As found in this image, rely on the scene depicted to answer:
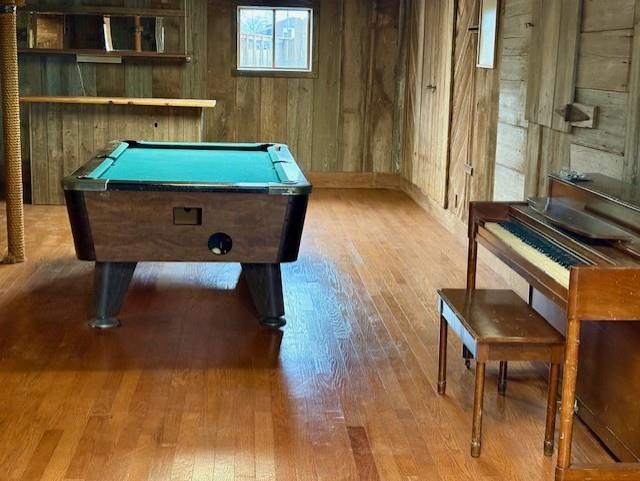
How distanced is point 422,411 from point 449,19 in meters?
4.45

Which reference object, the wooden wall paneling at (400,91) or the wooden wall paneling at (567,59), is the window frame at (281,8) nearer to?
the wooden wall paneling at (400,91)

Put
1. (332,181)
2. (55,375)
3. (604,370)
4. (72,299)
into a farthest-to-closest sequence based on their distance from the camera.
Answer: (332,181), (72,299), (55,375), (604,370)

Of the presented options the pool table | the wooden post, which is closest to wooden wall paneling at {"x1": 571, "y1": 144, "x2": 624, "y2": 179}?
the pool table

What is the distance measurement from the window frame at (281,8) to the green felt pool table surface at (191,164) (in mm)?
3001

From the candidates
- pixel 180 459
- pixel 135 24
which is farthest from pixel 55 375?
pixel 135 24

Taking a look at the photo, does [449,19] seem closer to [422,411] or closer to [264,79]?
[264,79]

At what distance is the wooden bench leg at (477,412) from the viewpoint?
118 inches

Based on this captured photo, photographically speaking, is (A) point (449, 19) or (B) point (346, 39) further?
(B) point (346, 39)

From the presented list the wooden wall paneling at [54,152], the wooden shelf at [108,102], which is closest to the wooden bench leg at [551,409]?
the wooden shelf at [108,102]

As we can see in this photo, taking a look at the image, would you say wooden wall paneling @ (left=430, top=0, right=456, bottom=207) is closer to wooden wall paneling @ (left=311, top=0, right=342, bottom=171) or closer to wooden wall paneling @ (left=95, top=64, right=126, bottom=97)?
wooden wall paneling @ (left=311, top=0, right=342, bottom=171)

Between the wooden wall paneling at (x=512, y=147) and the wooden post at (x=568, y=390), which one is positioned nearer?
the wooden post at (x=568, y=390)

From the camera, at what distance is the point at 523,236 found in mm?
3283

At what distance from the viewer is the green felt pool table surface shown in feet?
14.5

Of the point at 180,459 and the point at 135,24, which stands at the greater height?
the point at 135,24
